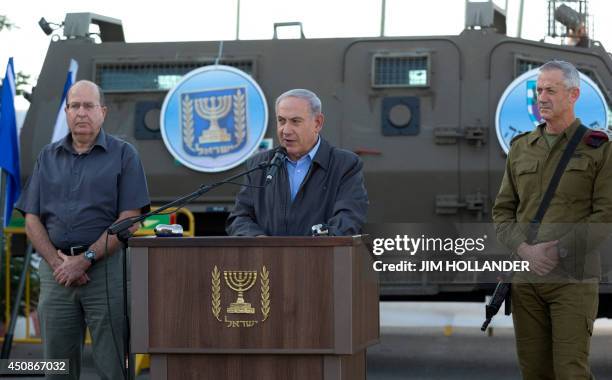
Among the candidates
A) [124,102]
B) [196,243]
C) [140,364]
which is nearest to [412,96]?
[124,102]

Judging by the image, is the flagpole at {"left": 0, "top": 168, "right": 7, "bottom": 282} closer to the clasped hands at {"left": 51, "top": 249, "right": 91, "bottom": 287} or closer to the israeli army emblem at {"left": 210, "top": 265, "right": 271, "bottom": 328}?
the clasped hands at {"left": 51, "top": 249, "right": 91, "bottom": 287}

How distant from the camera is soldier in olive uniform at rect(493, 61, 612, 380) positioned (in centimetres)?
537

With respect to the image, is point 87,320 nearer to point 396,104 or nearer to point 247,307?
point 247,307

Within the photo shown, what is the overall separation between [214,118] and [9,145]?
6.20 feet

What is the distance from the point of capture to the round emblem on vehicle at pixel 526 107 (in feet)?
31.1

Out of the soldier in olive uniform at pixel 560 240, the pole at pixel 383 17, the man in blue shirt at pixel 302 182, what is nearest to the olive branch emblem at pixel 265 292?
the man in blue shirt at pixel 302 182

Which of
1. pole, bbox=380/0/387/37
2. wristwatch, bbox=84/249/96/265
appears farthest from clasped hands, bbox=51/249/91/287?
pole, bbox=380/0/387/37

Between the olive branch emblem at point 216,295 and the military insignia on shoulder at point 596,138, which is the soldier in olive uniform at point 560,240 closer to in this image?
the military insignia on shoulder at point 596,138

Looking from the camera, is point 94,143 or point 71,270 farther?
point 94,143

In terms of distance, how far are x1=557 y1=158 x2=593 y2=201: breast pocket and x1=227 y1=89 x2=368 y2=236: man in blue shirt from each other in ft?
3.12

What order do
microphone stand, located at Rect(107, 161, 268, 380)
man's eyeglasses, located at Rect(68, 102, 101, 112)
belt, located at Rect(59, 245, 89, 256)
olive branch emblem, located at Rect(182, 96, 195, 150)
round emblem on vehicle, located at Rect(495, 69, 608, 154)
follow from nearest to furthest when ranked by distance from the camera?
1. microphone stand, located at Rect(107, 161, 268, 380)
2. belt, located at Rect(59, 245, 89, 256)
3. man's eyeglasses, located at Rect(68, 102, 101, 112)
4. round emblem on vehicle, located at Rect(495, 69, 608, 154)
5. olive branch emblem, located at Rect(182, 96, 195, 150)

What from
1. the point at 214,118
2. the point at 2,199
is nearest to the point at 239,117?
the point at 214,118

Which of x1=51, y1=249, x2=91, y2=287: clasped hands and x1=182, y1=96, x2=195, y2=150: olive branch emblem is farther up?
x1=182, y1=96, x2=195, y2=150: olive branch emblem

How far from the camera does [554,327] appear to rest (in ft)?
17.7
